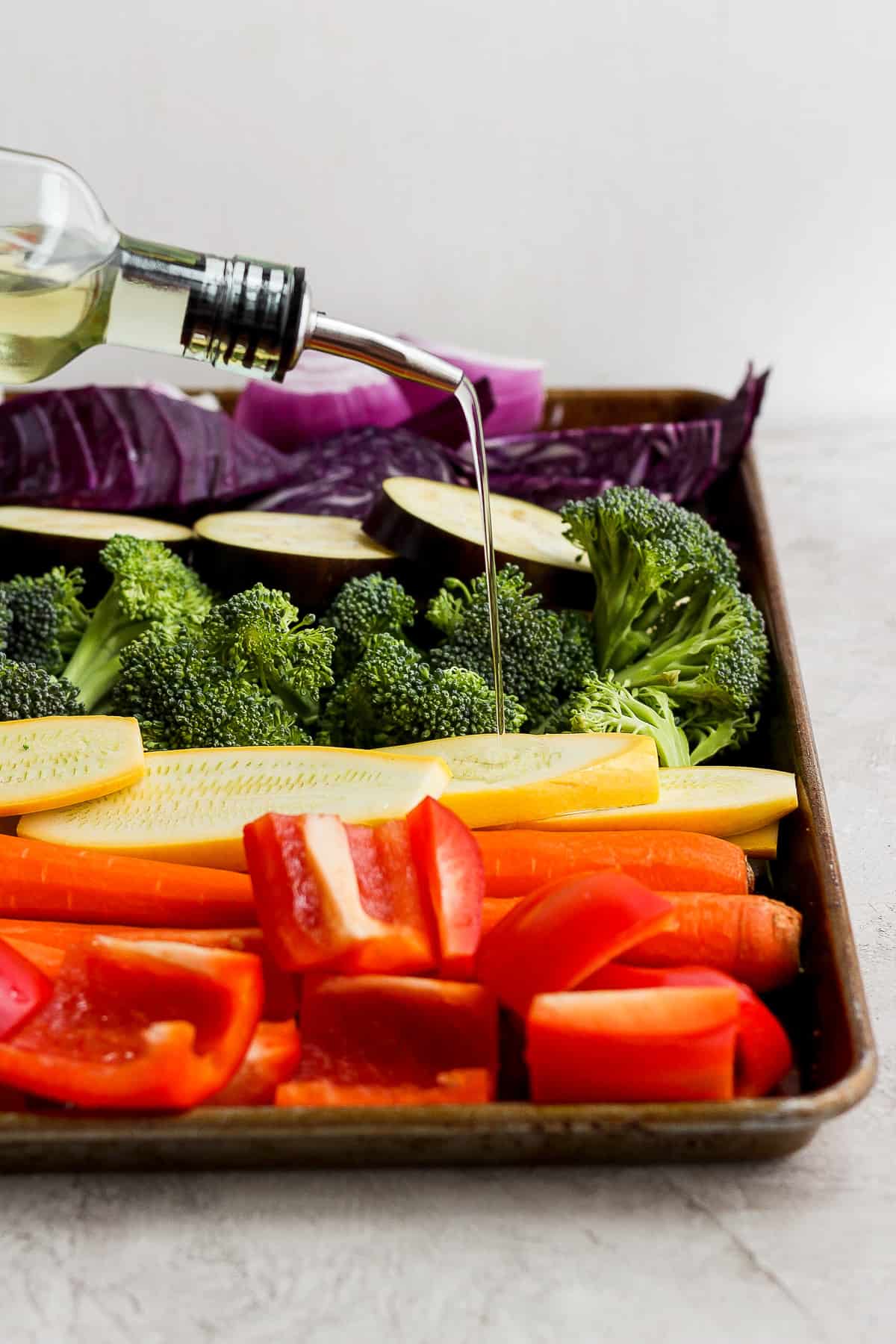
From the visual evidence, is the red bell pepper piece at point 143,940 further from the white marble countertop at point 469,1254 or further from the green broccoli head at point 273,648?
the green broccoli head at point 273,648

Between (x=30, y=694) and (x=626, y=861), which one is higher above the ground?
(x=626, y=861)

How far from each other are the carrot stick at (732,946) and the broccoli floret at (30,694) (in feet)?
2.84

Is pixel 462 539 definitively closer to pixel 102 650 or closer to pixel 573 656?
pixel 573 656

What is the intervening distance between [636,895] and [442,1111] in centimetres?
27

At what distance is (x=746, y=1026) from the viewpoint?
4.13 feet

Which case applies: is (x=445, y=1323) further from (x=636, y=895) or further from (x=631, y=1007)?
(x=636, y=895)

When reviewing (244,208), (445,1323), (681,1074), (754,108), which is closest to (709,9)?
(754,108)

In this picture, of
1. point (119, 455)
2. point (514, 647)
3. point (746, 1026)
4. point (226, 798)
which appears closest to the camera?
point (746, 1026)

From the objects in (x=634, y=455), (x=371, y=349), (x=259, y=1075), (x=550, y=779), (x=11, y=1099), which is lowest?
(x=11, y=1099)

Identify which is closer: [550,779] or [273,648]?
[550,779]

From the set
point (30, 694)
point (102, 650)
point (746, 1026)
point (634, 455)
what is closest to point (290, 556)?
point (102, 650)

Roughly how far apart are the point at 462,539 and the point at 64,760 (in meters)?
0.67

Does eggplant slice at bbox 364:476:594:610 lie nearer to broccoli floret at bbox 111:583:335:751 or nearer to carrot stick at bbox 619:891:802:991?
broccoli floret at bbox 111:583:335:751

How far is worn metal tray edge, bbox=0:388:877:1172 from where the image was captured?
1159 mm
